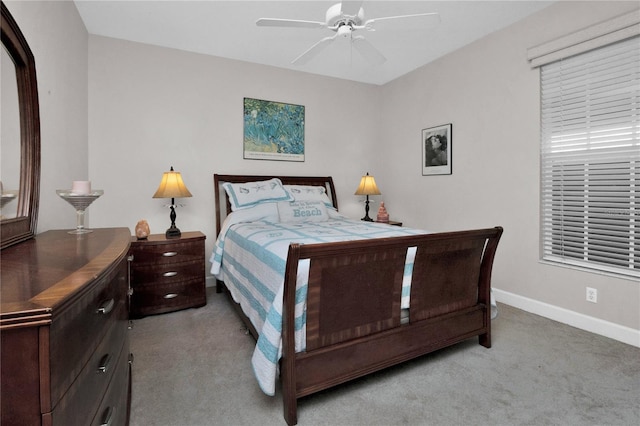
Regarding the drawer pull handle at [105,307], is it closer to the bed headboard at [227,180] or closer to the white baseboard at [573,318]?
the bed headboard at [227,180]

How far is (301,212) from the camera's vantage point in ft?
11.6

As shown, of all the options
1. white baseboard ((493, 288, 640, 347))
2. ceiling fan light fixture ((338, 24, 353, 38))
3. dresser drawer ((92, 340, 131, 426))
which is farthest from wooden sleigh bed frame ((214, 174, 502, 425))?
ceiling fan light fixture ((338, 24, 353, 38))

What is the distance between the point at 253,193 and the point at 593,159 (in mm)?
3086

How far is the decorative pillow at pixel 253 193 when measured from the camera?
3.51 m

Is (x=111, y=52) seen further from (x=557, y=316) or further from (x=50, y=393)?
(x=557, y=316)

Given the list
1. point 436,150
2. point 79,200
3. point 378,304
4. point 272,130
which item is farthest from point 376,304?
point 272,130

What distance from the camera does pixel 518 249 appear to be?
3.08m

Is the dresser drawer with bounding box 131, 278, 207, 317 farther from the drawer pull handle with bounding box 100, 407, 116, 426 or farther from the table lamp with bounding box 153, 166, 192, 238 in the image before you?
the drawer pull handle with bounding box 100, 407, 116, 426

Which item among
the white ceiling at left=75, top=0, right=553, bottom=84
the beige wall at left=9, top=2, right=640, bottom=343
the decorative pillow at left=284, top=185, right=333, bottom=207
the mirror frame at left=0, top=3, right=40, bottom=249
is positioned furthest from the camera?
the decorative pillow at left=284, top=185, right=333, bottom=207

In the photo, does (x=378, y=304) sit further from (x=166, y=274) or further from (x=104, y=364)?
(x=166, y=274)

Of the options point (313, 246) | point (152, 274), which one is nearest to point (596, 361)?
point (313, 246)

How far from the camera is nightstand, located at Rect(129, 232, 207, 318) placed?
9.35 feet

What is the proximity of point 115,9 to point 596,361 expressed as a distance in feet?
14.8

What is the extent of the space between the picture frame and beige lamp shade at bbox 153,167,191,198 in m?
0.95
